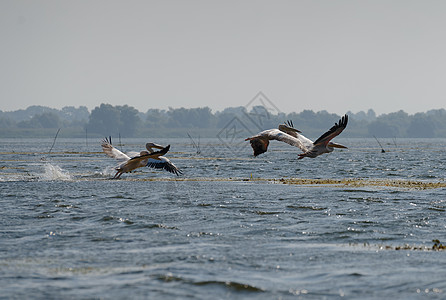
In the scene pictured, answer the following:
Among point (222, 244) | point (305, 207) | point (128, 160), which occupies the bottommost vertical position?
point (222, 244)

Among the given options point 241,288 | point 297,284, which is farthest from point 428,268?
point 241,288

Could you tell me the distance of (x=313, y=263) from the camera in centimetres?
1803

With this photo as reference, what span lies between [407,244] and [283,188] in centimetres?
1884

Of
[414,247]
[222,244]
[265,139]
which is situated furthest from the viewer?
[265,139]

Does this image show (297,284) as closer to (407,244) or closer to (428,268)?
(428,268)

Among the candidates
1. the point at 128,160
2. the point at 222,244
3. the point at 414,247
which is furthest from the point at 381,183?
the point at 222,244

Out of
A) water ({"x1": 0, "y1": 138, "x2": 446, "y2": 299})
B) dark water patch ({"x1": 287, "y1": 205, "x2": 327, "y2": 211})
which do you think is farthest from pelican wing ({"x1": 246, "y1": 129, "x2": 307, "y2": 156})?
dark water patch ({"x1": 287, "y1": 205, "x2": 327, "y2": 211})

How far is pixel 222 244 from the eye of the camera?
2064 cm

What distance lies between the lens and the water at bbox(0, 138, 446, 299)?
51.0ft

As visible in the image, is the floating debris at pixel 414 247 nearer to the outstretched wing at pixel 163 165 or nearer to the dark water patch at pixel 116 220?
the dark water patch at pixel 116 220

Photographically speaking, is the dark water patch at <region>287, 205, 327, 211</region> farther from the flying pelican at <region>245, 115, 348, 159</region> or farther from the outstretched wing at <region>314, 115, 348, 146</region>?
the outstretched wing at <region>314, 115, 348, 146</region>

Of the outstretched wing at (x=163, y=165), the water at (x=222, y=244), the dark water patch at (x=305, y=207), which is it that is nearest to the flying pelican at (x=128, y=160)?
the water at (x=222, y=244)

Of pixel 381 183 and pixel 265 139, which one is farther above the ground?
pixel 265 139

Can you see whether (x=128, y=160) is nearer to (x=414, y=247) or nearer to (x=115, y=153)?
(x=115, y=153)
